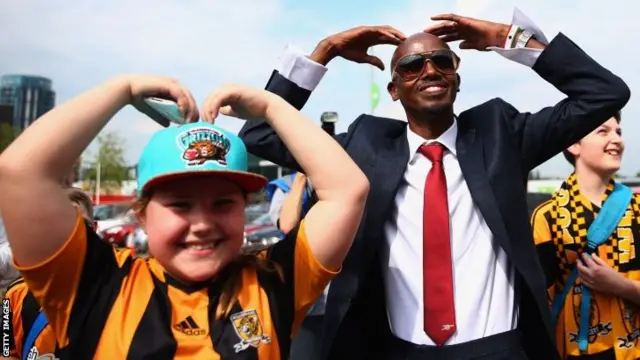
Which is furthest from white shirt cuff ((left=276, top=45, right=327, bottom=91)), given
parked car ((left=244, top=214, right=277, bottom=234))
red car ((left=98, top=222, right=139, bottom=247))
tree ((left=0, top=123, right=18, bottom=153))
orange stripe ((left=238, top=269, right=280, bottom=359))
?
tree ((left=0, top=123, right=18, bottom=153))

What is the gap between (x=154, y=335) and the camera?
1.55 m

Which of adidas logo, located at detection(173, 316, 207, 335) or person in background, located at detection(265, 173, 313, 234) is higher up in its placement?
adidas logo, located at detection(173, 316, 207, 335)

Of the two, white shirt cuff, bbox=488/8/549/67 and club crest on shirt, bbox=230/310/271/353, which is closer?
club crest on shirt, bbox=230/310/271/353

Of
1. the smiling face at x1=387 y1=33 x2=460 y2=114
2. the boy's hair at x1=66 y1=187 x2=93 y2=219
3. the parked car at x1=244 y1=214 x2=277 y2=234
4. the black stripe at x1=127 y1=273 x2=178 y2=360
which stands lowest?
the parked car at x1=244 y1=214 x2=277 y2=234

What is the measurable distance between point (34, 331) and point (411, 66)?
1.82m

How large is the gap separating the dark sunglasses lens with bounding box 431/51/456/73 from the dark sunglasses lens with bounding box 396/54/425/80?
0.16 feet

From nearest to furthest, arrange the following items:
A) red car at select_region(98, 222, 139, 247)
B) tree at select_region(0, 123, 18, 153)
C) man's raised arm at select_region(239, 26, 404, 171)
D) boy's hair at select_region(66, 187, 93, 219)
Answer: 1. man's raised arm at select_region(239, 26, 404, 171)
2. boy's hair at select_region(66, 187, 93, 219)
3. red car at select_region(98, 222, 139, 247)
4. tree at select_region(0, 123, 18, 153)

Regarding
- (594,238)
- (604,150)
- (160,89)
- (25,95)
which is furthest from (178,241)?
(25,95)

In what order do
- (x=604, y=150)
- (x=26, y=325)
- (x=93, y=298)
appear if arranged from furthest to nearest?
1. (x=604, y=150)
2. (x=26, y=325)
3. (x=93, y=298)

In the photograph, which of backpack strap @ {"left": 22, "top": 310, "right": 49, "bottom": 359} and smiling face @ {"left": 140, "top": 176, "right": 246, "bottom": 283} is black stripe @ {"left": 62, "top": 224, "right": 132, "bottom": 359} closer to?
smiling face @ {"left": 140, "top": 176, "right": 246, "bottom": 283}

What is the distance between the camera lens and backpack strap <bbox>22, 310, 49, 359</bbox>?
2.22 meters

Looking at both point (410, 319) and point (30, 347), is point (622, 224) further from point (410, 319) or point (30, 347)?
point (30, 347)

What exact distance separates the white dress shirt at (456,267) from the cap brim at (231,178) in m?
0.61

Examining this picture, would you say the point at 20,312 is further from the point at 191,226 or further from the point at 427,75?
the point at 427,75
